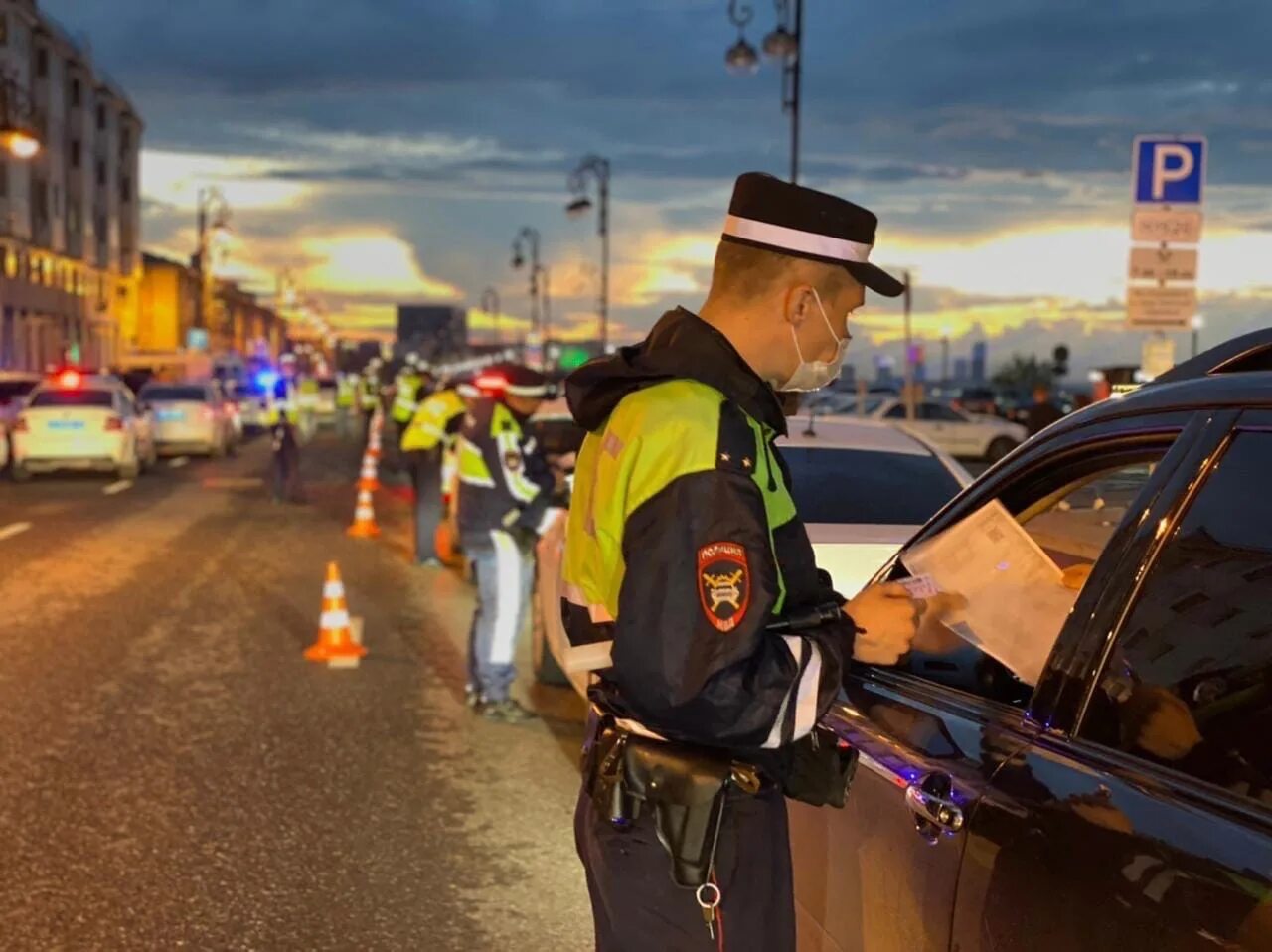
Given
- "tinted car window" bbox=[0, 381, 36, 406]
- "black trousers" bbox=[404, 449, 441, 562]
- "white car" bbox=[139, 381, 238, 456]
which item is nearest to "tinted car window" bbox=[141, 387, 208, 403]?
"white car" bbox=[139, 381, 238, 456]

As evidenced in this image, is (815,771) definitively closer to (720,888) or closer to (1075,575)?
(720,888)

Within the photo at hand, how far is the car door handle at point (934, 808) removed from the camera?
96.5 inches

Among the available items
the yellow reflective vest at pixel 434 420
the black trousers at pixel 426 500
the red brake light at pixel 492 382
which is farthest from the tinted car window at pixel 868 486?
the black trousers at pixel 426 500

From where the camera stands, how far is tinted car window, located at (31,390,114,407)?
22.9 metres

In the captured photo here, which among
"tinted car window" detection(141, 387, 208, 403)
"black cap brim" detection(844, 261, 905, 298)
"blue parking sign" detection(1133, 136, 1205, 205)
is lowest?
"tinted car window" detection(141, 387, 208, 403)

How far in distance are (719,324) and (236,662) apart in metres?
6.97

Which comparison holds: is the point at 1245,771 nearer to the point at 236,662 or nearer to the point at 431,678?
the point at 431,678

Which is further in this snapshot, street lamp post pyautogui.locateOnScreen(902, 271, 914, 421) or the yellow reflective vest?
street lamp post pyautogui.locateOnScreen(902, 271, 914, 421)

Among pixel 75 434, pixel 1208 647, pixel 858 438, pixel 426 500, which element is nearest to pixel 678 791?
pixel 1208 647

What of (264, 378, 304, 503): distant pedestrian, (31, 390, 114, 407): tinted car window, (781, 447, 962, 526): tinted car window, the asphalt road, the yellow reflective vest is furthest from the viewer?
(31, 390, 114, 407): tinted car window

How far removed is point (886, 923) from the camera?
105 inches

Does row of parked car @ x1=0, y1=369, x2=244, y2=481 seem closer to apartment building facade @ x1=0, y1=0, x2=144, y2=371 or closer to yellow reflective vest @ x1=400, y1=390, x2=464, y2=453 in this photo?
yellow reflective vest @ x1=400, y1=390, x2=464, y2=453

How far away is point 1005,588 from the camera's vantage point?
2.77 m

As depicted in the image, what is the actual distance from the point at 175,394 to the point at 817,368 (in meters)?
29.0
